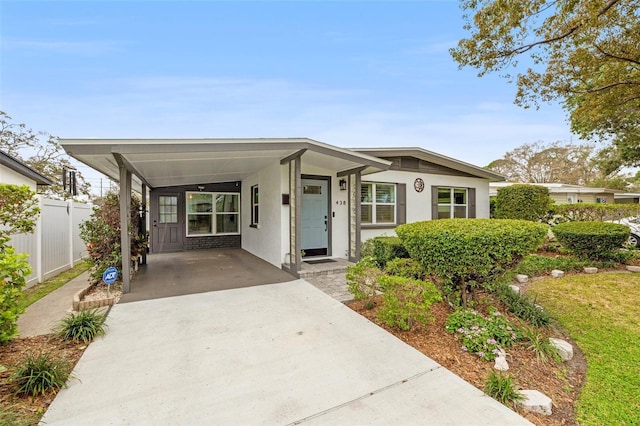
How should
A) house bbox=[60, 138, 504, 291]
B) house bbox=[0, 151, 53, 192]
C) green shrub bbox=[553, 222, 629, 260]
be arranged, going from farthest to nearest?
house bbox=[0, 151, 53, 192] → green shrub bbox=[553, 222, 629, 260] → house bbox=[60, 138, 504, 291]

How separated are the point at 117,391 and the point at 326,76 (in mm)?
11273

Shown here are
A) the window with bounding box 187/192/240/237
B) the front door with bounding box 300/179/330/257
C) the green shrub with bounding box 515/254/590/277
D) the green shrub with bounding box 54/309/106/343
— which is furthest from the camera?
the window with bounding box 187/192/240/237

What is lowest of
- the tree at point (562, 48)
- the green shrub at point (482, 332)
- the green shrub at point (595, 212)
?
the green shrub at point (482, 332)

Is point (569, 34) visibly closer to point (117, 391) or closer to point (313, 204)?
point (313, 204)

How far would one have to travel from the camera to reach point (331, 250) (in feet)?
25.1

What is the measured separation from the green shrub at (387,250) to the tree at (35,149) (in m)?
16.2

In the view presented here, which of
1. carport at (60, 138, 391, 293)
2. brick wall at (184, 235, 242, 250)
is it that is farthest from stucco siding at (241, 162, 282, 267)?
brick wall at (184, 235, 242, 250)

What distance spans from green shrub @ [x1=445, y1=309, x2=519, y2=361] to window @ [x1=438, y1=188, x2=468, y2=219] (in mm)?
6930

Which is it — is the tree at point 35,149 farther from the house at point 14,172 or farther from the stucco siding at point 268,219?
the stucco siding at point 268,219

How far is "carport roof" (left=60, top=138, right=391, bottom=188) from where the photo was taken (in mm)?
4156

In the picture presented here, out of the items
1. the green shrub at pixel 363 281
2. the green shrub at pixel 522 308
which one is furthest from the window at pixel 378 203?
the green shrub at pixel 522 308

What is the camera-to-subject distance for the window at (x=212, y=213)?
1037cm

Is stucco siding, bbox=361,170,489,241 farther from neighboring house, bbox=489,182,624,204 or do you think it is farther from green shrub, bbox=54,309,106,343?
neighboring house, bbox=489,182,624,204

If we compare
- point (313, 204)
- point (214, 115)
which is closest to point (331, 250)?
point (313, 204)
